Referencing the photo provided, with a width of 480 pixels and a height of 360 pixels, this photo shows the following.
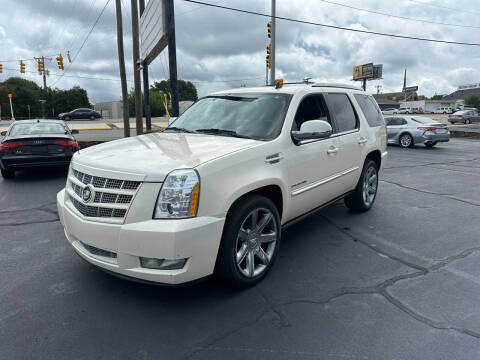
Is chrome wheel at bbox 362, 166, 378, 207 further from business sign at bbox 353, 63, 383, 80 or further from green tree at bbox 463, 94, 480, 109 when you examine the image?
green tree at bbox 463, 94, 480, 109

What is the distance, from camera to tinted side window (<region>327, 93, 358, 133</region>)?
4773 millimetres

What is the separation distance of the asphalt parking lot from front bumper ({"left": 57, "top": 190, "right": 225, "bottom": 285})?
40cm

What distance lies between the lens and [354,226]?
5148 mm

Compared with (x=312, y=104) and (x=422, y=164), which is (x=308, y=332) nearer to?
(x=312, y=104)

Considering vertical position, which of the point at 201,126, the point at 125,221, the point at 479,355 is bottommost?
the point at 479,355

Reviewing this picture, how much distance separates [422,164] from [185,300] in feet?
33.8

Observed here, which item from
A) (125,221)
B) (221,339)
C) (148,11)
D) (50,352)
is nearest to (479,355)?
(221,339)

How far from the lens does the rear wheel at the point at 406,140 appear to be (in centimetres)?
1677

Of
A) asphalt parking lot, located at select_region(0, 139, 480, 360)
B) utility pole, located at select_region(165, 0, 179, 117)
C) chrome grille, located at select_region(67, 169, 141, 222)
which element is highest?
utility pole, located at select_region(165, 0, 179, 117)

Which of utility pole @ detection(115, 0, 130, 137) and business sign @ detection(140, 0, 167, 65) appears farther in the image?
utility pole @ detection(115, 0, 130, 137)

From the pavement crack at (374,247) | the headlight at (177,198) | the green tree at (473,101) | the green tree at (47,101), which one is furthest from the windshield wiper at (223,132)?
the green tree at (473,101)

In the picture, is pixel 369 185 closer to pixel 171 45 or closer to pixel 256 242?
pixel 256 242

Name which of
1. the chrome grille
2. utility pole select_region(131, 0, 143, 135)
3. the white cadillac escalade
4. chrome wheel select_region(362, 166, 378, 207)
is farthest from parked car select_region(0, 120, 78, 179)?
chrome wheel select_region(362, 166, 378, 207)

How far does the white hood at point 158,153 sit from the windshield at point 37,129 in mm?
5964
